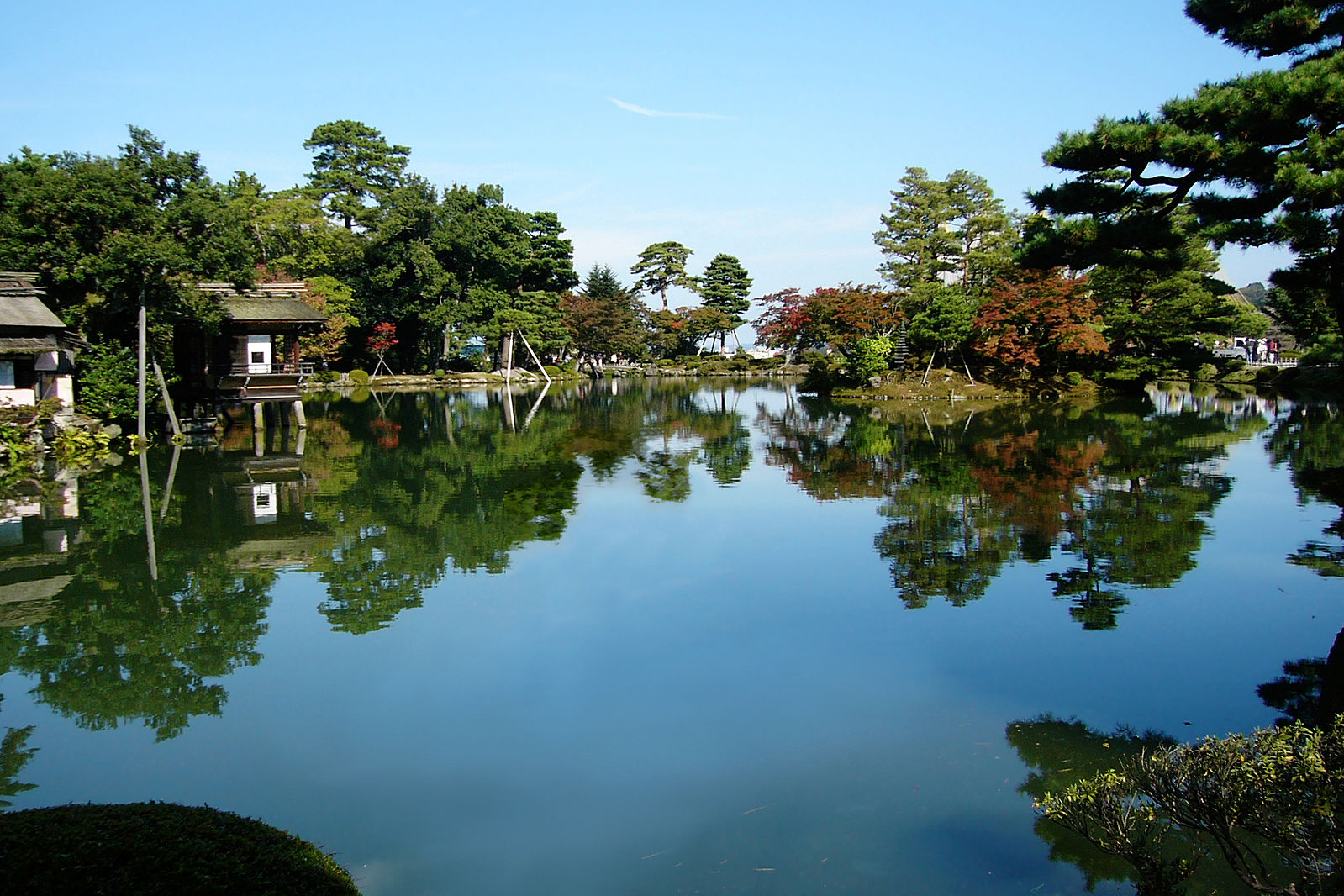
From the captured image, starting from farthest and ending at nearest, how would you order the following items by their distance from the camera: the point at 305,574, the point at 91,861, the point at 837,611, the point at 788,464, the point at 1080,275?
the point at 1080,275, the point at 788,464, the point at 305,574, the point at 837,611, the point at 91,861

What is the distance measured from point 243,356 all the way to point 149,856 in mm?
23559

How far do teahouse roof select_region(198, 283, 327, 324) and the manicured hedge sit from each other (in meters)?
21.5

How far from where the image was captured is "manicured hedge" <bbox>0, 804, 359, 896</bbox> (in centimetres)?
311

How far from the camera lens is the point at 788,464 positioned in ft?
64.8

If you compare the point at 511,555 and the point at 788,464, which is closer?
the point at 511,555

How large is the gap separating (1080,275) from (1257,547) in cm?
3276

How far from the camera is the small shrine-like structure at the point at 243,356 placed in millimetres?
24094

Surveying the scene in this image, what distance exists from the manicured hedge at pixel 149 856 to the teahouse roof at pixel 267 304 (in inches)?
847

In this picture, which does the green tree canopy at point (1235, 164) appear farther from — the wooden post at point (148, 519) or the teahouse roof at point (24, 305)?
the teahouse roof at point (24, 305)

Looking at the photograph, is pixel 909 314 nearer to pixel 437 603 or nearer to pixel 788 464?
pixel 788 464

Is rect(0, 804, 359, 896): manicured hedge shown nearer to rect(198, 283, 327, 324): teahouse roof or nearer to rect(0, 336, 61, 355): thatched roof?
rect(0, 336, 61, 355): thatched roof

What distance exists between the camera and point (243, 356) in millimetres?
24359

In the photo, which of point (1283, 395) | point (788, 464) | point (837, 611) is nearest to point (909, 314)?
point (1283, 395)

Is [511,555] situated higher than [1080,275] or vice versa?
[1080,275]
